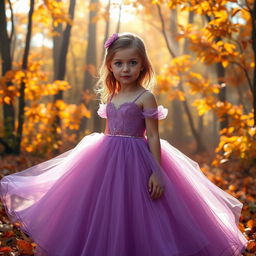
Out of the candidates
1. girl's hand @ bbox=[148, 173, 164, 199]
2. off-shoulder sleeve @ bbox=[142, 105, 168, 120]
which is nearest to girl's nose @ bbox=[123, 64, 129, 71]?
off-shoulder sleeve @ bbox=[142, 105, 168, 120]

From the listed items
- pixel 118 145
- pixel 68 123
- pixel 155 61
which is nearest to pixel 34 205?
pixel 118 145

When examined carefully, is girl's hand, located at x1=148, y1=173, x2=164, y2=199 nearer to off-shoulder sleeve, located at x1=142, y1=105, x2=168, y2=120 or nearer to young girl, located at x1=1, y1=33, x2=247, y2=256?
young girl, located at x1=1, y1=33, x2=247, y2=256

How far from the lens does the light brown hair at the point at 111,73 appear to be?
9.29 feet

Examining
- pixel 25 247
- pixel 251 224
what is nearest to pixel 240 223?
pixel 251 224

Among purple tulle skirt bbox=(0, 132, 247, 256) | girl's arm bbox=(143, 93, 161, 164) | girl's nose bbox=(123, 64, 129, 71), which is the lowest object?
purple tulle skirt bbox=(0, 132, 247, 256)

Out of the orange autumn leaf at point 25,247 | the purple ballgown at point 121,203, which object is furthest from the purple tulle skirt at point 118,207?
the orange autumn leaf at point 25,247

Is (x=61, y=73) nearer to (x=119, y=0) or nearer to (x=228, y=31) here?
(x=119, y=0)

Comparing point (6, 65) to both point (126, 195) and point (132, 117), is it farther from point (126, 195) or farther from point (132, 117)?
point (126, 195)

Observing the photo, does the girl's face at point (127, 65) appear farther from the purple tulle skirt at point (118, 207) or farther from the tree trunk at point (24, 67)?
the tree trunk at point (24, 67)

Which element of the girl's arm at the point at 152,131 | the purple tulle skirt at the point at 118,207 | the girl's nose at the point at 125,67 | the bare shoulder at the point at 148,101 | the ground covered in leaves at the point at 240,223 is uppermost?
the girl's nose at the point at 125,67

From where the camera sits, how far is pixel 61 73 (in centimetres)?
926

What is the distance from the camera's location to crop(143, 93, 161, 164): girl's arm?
106 inches

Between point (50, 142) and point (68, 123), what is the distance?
0.80 meters

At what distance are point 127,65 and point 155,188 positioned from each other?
0.98m
